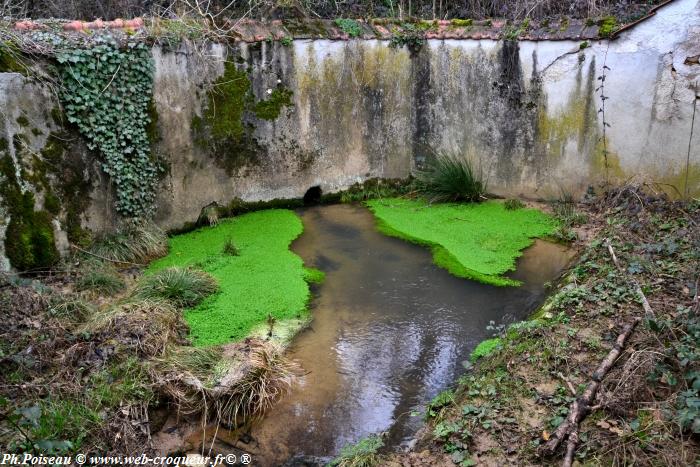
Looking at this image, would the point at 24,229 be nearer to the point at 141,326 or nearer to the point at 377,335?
the point at 141,326

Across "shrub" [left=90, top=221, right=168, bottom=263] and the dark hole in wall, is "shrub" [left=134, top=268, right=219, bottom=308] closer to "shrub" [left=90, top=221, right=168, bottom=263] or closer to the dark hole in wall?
"shrub" [left=90, top=221, right=168, bottom=263]

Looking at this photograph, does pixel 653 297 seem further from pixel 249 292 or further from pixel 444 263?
pixel 249 292

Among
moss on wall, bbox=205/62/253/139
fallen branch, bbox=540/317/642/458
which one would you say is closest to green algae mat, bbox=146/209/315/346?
moss on wall, bbox=205/62/253/139

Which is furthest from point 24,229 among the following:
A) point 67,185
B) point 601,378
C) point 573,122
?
point 573,122

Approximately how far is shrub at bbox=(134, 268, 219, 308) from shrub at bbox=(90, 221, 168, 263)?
2.10 feet

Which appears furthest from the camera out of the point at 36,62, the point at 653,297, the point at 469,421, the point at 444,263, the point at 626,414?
the point at 444,263

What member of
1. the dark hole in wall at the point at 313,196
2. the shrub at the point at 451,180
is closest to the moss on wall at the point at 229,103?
the dark hole in wall at the point at 313,196

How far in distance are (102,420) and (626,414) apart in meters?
3.05

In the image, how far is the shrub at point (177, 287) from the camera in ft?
16.0

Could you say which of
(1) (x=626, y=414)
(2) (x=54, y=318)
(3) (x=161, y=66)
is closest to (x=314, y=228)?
(3) (x=161, y=66)

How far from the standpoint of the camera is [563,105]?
6.60 m

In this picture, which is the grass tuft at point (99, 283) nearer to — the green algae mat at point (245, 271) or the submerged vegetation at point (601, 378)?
the green algae mat at point (245, 271)

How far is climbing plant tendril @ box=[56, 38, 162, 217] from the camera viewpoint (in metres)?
5.28

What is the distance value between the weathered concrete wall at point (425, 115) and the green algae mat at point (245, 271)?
44 cm
